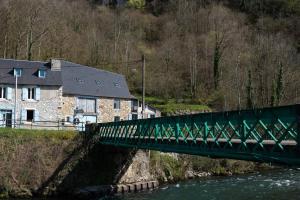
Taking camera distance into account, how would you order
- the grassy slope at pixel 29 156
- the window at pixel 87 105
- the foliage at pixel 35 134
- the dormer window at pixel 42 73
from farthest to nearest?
1. the window at pixel 87 105
2. the dormer window at pixel 42 73
3. the foliage at pixel 35 134
4. the grassy slope at pixel 29 156

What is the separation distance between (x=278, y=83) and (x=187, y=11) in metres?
39.7

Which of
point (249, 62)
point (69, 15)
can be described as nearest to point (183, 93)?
point (249, 62)

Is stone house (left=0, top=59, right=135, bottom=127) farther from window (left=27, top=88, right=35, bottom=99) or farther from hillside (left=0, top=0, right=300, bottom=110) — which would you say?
hillside (left=0, top=0, right=300, bottom=110)

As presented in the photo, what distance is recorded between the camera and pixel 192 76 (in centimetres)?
6203

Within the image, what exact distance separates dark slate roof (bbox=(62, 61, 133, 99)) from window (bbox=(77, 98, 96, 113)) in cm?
60

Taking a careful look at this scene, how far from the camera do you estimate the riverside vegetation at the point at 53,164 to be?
2678 cm

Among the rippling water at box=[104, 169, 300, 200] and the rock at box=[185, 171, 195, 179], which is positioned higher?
the rock at box=[185, 171, 195, 179]

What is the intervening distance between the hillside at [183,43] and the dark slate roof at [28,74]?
6.98 m

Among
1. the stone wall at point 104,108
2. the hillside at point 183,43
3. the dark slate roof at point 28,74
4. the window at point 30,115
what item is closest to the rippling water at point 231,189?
the hillside at point 183,43

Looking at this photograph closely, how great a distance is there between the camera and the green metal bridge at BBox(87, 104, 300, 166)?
45.1ft

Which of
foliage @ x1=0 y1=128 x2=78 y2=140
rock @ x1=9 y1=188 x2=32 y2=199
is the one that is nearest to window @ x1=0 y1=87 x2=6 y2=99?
foliage @ x1=0 y1=128 x2=78 y2=140

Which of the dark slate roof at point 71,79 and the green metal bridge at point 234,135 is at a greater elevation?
the dark slate roof at point 71,79

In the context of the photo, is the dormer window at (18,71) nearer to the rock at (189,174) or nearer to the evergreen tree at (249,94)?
the rock at (189,174)

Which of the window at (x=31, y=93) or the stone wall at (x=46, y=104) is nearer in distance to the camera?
the stone wall at (x=46, y=104)
